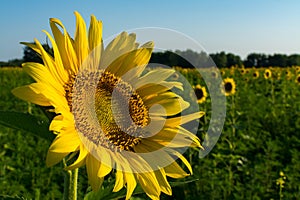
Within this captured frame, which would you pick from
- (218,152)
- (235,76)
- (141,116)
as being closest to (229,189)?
(218,152)

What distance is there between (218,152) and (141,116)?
308cm

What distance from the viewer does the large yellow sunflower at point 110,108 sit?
886 mm

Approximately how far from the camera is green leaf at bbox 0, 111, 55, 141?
2.89 ft

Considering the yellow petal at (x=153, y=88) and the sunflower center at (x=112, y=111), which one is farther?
the yellow petal at (x=153, y=88)

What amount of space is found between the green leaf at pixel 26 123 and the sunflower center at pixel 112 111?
0.38 feet

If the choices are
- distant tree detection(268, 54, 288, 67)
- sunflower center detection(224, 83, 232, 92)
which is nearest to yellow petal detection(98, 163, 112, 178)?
sunflower center detection(224, 83, 232, 92)

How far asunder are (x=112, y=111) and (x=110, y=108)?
1cm

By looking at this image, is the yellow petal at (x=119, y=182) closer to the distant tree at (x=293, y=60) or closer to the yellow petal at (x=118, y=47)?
the yellow petal at (x=118, y=47)

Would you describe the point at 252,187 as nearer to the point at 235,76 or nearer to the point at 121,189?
the point at 121,189

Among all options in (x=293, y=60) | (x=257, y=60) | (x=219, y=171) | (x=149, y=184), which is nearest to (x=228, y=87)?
(x=219, y=171)

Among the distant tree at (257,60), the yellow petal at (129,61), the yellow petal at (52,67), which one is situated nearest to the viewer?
the yellow petal at (52,67)

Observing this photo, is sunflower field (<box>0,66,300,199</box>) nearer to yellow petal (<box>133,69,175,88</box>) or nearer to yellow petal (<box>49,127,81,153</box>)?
yellow petal (<box>133,69,175,88</box>)

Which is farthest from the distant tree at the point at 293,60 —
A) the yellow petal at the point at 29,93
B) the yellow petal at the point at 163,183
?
the yellow petal at the point at 29,93

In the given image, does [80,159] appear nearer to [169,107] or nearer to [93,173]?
[93,173]
